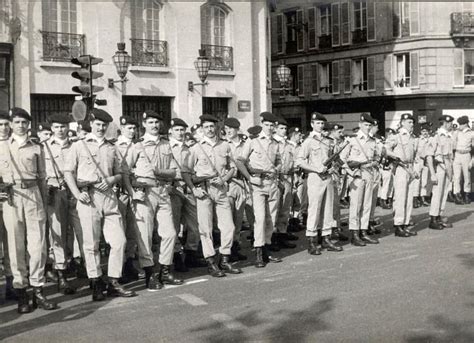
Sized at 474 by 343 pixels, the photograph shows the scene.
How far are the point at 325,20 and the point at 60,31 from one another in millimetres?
24444

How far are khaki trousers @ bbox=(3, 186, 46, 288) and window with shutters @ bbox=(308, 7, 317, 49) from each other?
34.9 metres

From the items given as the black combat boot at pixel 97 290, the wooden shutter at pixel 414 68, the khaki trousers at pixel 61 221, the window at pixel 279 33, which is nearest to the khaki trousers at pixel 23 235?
the black combat boot at pixel 97 290

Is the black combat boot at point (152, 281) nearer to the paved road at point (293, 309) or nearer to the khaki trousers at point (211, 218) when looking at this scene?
the paved road at point (293, 309)

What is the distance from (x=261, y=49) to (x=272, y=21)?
70.1 ft

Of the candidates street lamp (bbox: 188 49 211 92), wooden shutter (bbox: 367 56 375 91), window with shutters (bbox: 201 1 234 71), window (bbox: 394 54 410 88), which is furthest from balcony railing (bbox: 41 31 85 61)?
wooden shutter (bbox: 367 56 375 91)

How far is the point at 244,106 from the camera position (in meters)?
22.4

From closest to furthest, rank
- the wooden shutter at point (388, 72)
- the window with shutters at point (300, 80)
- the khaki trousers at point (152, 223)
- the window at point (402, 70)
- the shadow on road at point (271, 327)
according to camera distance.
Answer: the shadow on road at point (271, 327) < the khaki trousers at point (152, 223) < the window at point (402, 70) < the wooden shutter at point (388, 72) < the window with shutters at point (300, 80)

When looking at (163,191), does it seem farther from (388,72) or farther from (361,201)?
(388,72)

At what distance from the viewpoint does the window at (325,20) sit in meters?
39.8

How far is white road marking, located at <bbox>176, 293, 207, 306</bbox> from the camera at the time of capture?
7619 mm

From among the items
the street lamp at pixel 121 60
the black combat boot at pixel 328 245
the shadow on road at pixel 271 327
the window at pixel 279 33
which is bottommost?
the shadow on road at pixel 271 327

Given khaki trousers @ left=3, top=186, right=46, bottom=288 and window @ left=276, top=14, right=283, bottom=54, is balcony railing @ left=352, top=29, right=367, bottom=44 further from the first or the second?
khaki trousers @ left=3, top=186, right=46, bottom=288

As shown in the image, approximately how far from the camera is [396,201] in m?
12.1

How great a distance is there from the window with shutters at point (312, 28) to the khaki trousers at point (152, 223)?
111 feet
